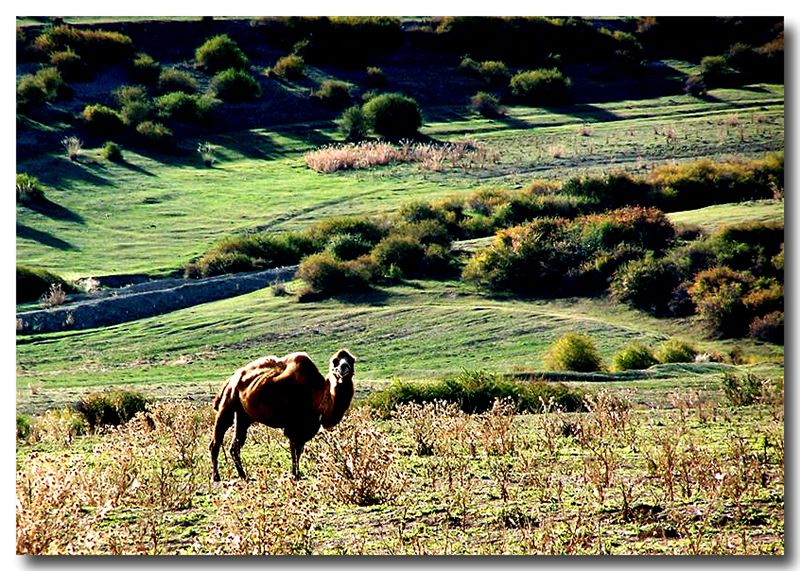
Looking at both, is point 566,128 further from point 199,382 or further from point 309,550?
point 309,550

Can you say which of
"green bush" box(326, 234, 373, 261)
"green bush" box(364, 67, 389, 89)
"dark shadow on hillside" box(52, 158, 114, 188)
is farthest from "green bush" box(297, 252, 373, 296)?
"dark shadow on hillside" box(52, 158, 114, 188)

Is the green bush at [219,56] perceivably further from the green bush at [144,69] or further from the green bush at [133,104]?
the green bush at [133,104]

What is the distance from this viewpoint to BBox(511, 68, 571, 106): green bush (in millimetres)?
10336

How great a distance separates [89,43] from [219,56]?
1.16 m

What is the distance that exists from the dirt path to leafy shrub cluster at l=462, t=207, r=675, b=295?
1.74m

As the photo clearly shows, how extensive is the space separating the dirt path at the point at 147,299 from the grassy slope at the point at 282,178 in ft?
0.64

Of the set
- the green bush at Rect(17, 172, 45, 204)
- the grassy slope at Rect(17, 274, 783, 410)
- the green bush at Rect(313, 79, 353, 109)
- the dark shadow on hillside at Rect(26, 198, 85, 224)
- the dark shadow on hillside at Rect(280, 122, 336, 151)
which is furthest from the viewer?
the dark shadow on hillside at Rect(280, 122, 336, 151)

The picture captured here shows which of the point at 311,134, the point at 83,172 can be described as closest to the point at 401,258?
the point at 311,134

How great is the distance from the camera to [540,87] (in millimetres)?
10461

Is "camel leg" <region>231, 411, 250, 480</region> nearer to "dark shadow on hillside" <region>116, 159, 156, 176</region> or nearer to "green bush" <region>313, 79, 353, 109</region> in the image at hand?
"dark shadow on hillside" <region>116, 159, 156, 176</region>

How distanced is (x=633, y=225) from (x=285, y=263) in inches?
116

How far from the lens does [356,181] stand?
1038 centimetres

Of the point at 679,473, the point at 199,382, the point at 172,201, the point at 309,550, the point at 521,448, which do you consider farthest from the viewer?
the point at 172,201

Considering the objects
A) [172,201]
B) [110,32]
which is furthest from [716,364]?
[110,32]
